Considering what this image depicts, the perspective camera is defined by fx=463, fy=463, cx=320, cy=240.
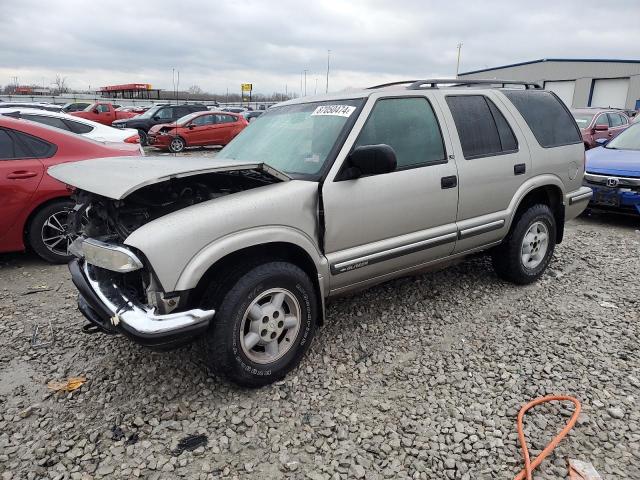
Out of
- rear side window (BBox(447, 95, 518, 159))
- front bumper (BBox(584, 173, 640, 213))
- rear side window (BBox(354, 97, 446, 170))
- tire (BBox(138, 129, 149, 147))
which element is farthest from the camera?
tire (BBox(138, 129, 149, 147))

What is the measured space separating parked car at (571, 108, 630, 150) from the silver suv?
375 inches

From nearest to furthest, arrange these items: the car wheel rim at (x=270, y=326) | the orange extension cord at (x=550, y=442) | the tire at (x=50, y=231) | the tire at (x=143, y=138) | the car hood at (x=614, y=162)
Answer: the orange extension cord at (x=550, y=442) < the car wheel rim at (x=270, y=326) < the tire at (x=50, y=231) < the car hood at (x=614, y=162) < the tire at (x=143, y=138)

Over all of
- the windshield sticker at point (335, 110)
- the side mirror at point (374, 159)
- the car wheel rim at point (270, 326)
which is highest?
the windshield sticker at point (335, 110)

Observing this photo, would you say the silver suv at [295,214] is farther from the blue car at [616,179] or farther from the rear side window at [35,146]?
the blue car at [616,179]

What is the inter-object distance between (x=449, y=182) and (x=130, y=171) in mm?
2307

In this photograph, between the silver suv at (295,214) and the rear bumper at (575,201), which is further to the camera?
the rear bumper at (575,201)

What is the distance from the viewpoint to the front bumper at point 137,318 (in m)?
2.38

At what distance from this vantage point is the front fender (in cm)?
247

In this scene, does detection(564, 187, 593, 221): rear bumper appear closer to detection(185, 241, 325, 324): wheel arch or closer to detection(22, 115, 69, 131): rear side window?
detection(185, 241, 325, 324): wheel arch

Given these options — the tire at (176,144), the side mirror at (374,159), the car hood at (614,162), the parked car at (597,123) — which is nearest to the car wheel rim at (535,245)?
the side mirror at (374,159)

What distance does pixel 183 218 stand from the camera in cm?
254

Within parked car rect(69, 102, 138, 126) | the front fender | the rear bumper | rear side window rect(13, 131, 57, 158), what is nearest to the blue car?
the rear bumper

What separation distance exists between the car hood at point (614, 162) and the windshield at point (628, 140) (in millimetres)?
242

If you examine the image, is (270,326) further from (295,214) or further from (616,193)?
(616,193)
